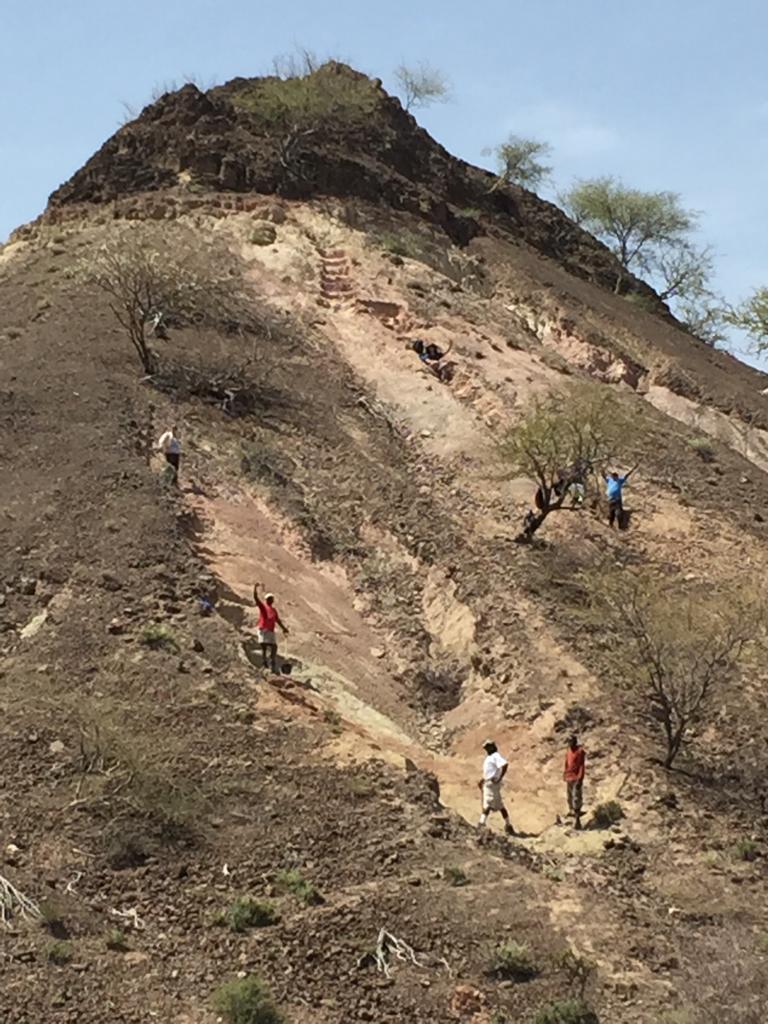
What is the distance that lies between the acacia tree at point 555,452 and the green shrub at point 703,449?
457 centimetres

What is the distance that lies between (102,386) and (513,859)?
14.2m

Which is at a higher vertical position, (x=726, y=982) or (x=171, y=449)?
(x=171, y=449)

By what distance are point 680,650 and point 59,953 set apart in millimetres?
9028

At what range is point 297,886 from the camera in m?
13.5

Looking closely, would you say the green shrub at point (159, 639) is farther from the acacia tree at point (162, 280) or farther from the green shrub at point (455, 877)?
the acacia tree at point (162, 280)

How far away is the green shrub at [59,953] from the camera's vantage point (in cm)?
1173

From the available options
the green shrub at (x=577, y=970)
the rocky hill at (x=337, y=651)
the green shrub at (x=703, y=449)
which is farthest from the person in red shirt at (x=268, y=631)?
the green shrub at (x=703, y=449)

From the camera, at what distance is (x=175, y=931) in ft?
→ 41.8

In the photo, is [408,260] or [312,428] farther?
[408,260]

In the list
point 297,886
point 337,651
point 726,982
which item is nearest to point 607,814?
point 297,886

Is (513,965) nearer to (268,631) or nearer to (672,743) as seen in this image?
(672,743)

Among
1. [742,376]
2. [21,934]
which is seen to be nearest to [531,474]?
[21,934]

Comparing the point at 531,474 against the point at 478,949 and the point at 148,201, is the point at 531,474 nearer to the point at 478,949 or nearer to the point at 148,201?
the point at 478,949

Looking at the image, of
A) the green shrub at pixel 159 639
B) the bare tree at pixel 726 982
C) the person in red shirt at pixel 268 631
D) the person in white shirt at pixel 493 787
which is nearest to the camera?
the bare tree at pixel 726 982
